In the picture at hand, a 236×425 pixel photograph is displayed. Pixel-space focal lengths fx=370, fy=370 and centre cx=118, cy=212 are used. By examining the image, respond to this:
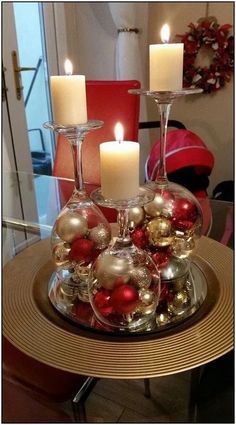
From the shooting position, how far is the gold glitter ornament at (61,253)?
0.70m

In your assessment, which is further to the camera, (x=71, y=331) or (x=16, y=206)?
(x=16, y=206)

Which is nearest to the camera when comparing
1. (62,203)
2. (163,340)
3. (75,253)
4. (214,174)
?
(163,340)

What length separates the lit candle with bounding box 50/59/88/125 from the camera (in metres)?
0.61

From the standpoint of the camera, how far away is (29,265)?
791mm

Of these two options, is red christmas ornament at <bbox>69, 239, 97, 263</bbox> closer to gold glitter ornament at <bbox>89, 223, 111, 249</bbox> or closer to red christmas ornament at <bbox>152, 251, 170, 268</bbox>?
gold glitter ornament at <bbox>89, 223, 111, 249</bbox>

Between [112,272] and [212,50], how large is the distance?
7.05 feet

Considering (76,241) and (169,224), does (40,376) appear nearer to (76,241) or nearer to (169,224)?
(76,241)

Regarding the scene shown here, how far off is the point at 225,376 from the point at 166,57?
584 mm

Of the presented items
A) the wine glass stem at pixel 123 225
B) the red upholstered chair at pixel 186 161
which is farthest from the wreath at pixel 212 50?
the wine glass stem at pixel 123 225

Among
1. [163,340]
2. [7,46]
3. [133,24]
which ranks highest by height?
[133,24]

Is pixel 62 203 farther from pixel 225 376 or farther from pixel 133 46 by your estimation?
pixel 133 46

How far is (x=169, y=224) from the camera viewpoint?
2.21ft

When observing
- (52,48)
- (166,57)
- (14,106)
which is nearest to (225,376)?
(166,57)

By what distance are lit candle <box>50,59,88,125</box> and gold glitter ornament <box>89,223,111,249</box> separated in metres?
0.20
